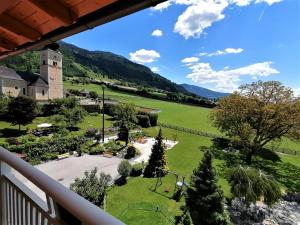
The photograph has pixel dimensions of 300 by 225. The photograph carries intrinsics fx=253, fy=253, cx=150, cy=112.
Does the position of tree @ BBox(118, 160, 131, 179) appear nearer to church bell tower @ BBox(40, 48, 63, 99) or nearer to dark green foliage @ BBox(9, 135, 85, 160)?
dark green foliage @ BBox(9, 135, 85, 160)

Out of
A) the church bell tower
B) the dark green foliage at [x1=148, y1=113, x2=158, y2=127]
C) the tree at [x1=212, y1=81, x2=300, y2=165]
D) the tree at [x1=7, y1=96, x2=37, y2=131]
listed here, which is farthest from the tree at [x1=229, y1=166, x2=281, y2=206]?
the church bell tower

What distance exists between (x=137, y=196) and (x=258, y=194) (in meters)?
7.03

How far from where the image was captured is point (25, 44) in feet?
8.68

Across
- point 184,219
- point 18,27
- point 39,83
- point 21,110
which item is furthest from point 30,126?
point 18,27

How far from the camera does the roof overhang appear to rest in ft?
4.66

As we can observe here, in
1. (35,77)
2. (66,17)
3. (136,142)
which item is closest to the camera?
(66,17)

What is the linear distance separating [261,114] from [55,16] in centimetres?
2598

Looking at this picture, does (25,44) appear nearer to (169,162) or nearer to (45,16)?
(45,16)

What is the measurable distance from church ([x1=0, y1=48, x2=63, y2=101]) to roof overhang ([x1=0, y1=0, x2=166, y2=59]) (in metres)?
41.7

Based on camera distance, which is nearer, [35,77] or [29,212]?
[29,212]

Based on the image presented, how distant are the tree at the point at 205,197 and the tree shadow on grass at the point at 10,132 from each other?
21080 millimetres

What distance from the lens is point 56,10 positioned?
1655 mm

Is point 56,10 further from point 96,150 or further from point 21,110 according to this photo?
point 21,110

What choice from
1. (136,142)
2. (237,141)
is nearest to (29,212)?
(237,141)
